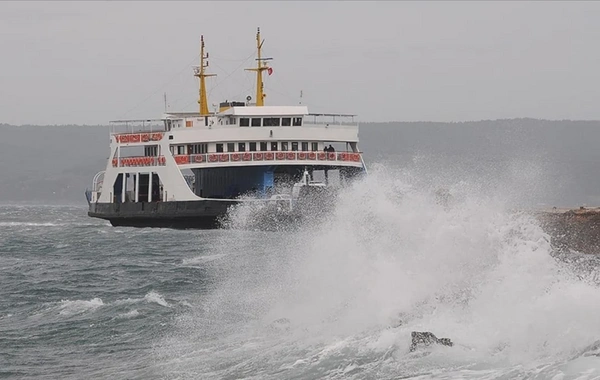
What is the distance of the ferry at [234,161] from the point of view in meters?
53.1

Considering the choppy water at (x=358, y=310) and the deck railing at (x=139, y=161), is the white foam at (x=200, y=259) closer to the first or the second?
the choppy water at (x=358, y=310)

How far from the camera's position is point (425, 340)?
1980 cm

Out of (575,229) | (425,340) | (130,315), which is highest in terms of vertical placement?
(575,229)

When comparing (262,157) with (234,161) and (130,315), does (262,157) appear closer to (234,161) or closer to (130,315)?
(234,161)

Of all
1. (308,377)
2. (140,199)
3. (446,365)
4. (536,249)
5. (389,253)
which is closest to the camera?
(446,365)

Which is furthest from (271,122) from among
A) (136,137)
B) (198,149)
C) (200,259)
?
(200,259)

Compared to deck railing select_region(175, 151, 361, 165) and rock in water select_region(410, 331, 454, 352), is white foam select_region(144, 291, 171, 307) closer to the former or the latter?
rock in water select_region(410, 331, 454, 352)

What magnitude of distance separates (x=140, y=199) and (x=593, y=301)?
40289 mm

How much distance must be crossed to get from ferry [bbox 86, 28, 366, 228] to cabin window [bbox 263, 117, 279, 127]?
4 cm

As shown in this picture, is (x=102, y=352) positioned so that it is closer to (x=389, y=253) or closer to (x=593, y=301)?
(x=389, y=253)

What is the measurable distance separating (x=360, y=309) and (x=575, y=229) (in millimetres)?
19468

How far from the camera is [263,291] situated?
30.1m

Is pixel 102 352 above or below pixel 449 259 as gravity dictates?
below

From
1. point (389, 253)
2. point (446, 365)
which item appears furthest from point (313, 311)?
point (446, 365)
